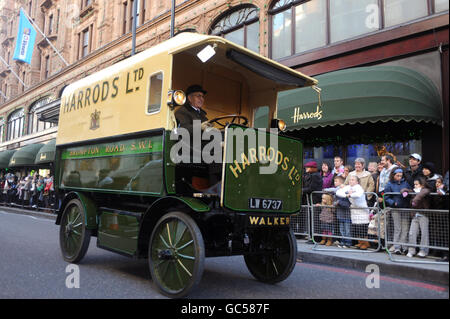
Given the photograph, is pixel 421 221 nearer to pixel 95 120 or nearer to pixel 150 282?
pixel 150 282

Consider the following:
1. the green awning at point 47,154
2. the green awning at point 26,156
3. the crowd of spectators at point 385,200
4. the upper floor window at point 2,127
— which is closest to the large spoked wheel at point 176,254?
the crowd of spectators at point 385,200

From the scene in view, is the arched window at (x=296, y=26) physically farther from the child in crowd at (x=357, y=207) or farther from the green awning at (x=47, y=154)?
the green awning at (x=47, y=154)

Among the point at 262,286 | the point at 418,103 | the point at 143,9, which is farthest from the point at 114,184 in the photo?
the point at 143,9

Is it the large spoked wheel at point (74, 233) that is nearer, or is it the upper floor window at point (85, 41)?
the large spoked wheel at point (74, 233)

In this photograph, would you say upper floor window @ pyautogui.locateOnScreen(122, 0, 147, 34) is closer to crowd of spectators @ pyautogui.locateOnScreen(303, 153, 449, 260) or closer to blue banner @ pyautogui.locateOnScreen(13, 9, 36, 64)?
blue banner @ pyautogui.locateOnScreen(13, 9, 36, 64)

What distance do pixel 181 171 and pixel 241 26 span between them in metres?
11.9

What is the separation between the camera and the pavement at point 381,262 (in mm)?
5355

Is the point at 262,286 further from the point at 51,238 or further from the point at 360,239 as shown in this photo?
the point at 51,238

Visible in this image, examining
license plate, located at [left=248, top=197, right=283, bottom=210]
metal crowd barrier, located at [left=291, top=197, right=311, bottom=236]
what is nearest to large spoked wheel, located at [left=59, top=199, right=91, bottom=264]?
license plate, located at [left=248, top=197, right=283, bottom=210]

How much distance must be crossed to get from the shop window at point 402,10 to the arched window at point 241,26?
5043mm

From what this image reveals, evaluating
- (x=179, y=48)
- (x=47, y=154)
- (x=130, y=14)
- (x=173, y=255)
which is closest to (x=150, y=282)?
(x=173, y=255)

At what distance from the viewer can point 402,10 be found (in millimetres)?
10195

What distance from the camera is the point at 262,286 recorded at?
475 centimetres
